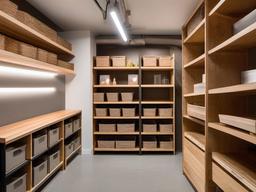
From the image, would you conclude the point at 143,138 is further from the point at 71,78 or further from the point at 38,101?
the point at 38,101

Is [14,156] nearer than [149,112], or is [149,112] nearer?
[14,156]

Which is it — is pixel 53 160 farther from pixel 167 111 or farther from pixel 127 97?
pixel 167 111

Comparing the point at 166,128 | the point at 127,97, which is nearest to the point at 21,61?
the point at 127,97

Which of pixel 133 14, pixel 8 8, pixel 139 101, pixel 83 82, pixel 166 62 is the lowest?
pixel 139 101

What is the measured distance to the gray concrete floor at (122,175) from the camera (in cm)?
343

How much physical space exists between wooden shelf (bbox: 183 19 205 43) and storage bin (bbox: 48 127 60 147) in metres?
2.45

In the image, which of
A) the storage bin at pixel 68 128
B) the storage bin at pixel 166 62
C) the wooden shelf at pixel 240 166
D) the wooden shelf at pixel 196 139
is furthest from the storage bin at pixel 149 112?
the wooden shelf at pixel 240 166

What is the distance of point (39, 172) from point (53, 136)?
0.65 meters

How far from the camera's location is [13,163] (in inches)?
101

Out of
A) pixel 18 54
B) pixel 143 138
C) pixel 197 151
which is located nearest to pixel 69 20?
pixel 18 54

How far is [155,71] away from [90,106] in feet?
5.66

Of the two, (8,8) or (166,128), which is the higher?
(8,8)

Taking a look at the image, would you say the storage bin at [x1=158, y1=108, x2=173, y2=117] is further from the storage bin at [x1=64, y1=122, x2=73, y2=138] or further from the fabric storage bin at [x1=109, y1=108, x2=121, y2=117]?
the storage bin at [x1=64, y1=122, x2=73, y2=138]

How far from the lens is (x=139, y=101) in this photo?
527 cm
